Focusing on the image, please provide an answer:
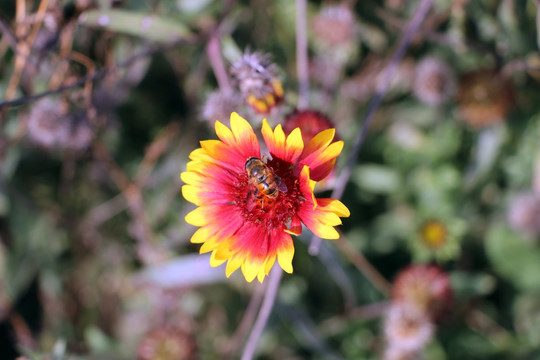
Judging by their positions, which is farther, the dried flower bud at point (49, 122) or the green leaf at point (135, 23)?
the dried flower bud at point (49, 122)

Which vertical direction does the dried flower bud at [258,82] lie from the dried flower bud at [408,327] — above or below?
above

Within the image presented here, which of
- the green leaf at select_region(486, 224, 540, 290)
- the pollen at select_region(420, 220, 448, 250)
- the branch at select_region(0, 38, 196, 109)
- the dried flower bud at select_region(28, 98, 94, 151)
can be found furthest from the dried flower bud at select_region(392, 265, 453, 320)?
the dried flower bud at select_region(28, 98, 94, 151)

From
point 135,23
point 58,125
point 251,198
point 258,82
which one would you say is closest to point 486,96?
point 258,82

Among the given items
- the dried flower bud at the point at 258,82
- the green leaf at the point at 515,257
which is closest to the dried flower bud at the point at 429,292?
the green leaf at the point at 515,257

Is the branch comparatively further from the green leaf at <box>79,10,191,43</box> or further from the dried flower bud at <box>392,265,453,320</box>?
the dried flower bud at <box>392,265,453,320</box>

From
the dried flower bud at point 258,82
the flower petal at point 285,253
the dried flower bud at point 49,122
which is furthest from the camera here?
the dried flower bud at point 49,122

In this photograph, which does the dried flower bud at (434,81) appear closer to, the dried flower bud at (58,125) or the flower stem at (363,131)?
the flower stem at (363,131)
